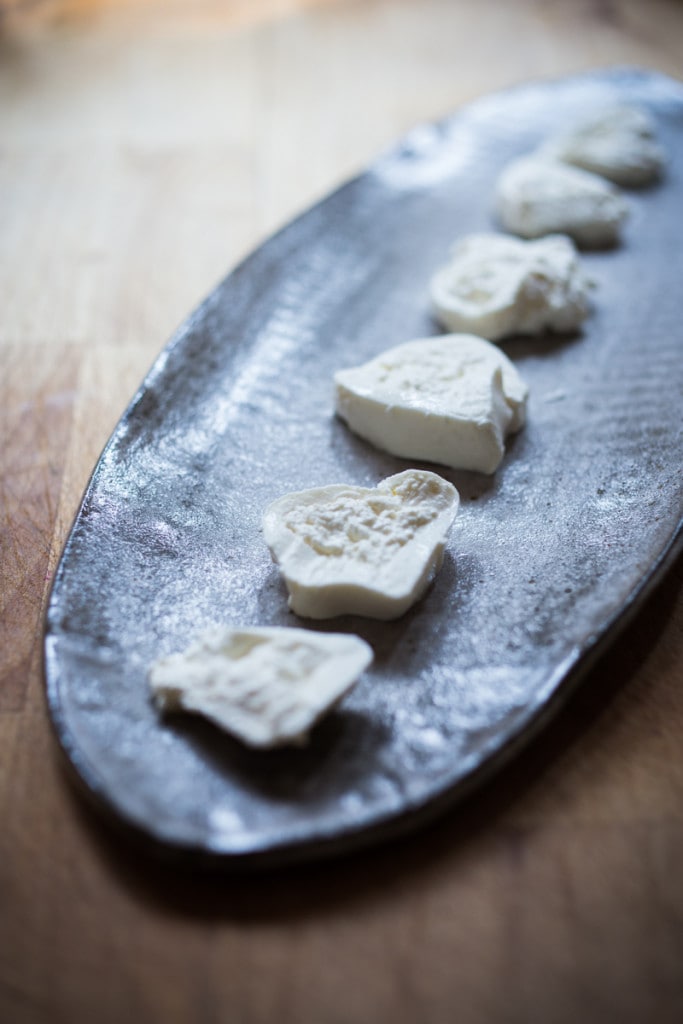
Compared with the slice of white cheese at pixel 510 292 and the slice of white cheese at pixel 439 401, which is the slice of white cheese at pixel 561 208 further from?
the slice of white cheese at pixel 439 401

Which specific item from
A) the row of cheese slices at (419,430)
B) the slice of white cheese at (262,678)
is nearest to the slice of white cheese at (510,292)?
the row of cheese slices at (419,430)

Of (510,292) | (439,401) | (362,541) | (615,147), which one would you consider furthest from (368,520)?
(615,147)

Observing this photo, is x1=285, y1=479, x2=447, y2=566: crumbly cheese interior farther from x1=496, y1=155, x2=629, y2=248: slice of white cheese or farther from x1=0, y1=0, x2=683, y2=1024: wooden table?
x1=496, y1=155, x2=629, y2=248: slice of white cheese

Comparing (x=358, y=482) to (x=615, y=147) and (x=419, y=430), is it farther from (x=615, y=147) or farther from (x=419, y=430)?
(x=615, y=147)

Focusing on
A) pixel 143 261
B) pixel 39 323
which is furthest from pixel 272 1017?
pixel 143 261

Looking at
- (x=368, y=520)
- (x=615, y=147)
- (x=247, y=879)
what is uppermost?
(x=615, y=147)
